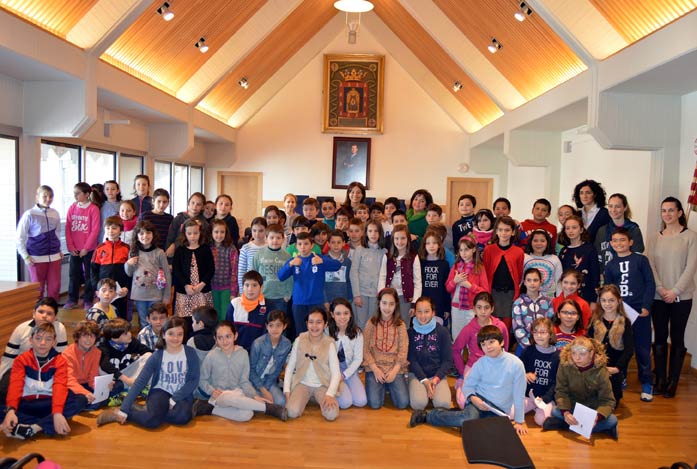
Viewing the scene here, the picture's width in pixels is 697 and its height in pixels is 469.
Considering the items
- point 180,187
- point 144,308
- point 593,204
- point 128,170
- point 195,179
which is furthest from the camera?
point 195,179

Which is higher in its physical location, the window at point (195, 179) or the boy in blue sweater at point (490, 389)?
the window at point (195, 179)

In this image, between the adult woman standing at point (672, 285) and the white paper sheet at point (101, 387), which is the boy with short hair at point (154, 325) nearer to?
the white paper sheet at point (101, 387)

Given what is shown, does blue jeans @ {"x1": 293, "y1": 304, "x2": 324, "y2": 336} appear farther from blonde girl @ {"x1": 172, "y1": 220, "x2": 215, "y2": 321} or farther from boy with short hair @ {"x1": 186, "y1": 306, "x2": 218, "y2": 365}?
blonde girl @ {"x1": 172, "y1": 220, "x2": 215, "y2": 321}

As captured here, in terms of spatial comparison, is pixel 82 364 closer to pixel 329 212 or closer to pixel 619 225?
pixel 329 212

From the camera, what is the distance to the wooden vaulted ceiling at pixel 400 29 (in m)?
5.23

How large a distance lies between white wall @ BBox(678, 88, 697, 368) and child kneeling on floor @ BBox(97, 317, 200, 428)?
4579 mm

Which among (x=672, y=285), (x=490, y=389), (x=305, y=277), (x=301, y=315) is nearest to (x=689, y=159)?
(x=672, y=285)

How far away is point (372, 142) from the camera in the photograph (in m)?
12.5

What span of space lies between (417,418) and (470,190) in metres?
8.79

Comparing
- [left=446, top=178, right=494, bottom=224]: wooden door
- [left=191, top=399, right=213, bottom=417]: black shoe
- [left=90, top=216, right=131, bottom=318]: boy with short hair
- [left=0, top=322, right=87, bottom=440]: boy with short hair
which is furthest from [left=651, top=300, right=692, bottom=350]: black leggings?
[left=446, top=178, right=494, bottom=224]: wooden door

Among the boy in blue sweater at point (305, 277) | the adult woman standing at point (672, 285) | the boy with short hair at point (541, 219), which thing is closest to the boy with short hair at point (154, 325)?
the boy in blue sweater at point (305, 277)

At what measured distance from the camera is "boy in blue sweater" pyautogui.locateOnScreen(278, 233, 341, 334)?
5.13 m

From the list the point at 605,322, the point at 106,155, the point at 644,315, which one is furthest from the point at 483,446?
the point at 106,155

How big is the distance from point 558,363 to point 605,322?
60 centimetres
